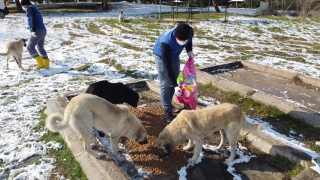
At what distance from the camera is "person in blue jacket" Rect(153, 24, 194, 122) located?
166 inches

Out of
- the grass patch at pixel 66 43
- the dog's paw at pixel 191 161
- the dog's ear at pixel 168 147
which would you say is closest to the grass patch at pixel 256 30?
the grass patch at pixel 66 43

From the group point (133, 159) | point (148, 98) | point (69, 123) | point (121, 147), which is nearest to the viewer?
point (69, 123)

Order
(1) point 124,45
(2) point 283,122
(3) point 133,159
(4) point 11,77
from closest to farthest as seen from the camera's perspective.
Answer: (3) point 133,159, (2) point 283,122, (4) point 11,77, (1) point 124,45

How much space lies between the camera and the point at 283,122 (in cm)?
511

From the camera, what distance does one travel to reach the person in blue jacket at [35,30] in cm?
820

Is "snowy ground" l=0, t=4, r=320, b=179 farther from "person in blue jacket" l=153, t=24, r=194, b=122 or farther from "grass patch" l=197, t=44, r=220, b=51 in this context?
"person in blue jacket" l=153, t=24, r=194, b=122

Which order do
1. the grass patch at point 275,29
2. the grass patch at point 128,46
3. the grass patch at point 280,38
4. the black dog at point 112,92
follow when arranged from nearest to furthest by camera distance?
the black dog at point 112,92, the grass patch at point 128,46, the grass patch at point 280,38, the grass patch at point 275,29

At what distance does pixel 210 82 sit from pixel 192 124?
3.39m

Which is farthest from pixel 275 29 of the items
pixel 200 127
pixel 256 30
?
pixel 200 127

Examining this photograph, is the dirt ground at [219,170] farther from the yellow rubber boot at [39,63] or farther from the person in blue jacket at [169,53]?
the yellow rubber boot at [39,63]

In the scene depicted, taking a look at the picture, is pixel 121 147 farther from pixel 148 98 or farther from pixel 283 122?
pixel 283 122

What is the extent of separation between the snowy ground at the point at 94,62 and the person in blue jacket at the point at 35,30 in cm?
46

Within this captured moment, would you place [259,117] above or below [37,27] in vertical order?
below

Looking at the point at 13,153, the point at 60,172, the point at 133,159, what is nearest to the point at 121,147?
A: the point at 133,159
